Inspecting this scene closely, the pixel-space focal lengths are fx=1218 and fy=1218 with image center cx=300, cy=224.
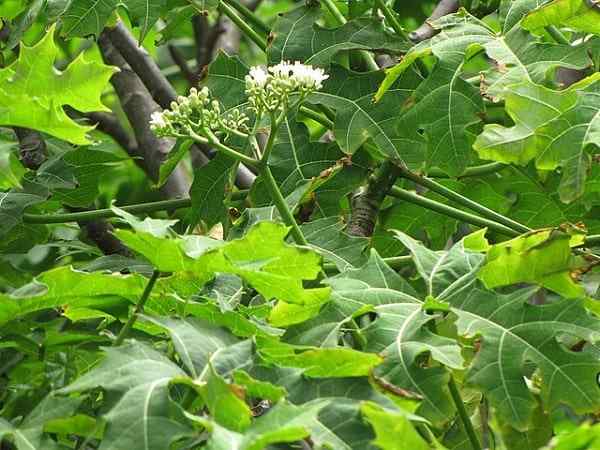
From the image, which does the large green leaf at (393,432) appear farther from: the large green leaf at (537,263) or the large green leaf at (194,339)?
the large green leaf at (537,263)

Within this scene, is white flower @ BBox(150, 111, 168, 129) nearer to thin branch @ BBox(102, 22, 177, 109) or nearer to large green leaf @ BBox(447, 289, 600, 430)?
large green leaf @ BBox(447, 289, 600, 430)

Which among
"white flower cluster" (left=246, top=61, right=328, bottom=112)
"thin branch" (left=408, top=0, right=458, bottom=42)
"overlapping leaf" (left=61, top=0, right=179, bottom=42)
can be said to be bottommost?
"thin branch" (left=408, top=0, right=458, bottom=42)

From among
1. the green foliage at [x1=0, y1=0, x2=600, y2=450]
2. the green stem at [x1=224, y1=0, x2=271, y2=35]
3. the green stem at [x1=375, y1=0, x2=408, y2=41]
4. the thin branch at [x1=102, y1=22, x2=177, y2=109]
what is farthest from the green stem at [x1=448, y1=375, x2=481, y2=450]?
the thin branch at [x1=102, y1=22, x2=177, y2=109]

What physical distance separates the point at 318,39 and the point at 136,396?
2.43 feet

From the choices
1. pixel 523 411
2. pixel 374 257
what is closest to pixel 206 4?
pixel 374 257

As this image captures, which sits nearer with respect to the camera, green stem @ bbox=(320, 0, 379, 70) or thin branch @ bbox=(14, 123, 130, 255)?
green stem @ bbox=(320, 0, 379, 70)

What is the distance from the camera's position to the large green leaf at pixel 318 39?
1.48m

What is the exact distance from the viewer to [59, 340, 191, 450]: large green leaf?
33.4 inches

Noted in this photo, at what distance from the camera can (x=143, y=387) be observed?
88 cm

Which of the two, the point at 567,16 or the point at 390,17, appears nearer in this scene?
the point at 567,16

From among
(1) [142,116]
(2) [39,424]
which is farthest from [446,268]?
(1) [142,116]

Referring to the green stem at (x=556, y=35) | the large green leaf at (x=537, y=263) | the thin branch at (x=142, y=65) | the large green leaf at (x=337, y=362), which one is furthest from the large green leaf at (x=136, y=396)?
the thin branch at (x=142, y=65)

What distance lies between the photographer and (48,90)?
109 cm

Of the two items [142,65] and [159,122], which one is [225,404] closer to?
[159,122]
